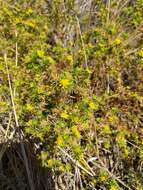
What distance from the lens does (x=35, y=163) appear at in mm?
2535

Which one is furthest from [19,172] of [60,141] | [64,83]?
[64,83]

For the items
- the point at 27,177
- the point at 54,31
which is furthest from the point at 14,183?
the point at 54,31

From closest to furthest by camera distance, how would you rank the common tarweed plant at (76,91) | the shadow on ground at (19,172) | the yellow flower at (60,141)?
the yellow flower at (60,141) → the common tarweed plant at (76,91) → the shadow on ground at (19,172)

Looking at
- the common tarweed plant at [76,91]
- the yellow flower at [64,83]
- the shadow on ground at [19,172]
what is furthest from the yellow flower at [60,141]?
the shadow on ground at [19,172]

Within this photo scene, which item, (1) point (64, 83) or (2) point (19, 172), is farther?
(2) point (19, 172)

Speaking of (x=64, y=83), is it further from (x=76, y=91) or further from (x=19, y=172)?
(x=19, y=172)

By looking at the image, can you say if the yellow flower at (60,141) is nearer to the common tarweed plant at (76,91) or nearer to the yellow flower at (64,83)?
the common tarweed plant at (76,91)

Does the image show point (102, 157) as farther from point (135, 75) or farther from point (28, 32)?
point (28, 32)

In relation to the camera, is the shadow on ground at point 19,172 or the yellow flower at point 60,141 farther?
the shadow on ground at point 19,172

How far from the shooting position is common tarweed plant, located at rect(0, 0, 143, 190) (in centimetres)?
228

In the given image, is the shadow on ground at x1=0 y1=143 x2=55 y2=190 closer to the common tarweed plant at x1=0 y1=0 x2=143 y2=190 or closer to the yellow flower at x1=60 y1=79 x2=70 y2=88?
the common tarweed plant at x1=0 y1=0 x2=143 y2=190

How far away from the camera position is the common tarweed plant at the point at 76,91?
228 centimetres

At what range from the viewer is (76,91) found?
8.27 feet

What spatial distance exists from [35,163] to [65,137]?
0.47 meters
